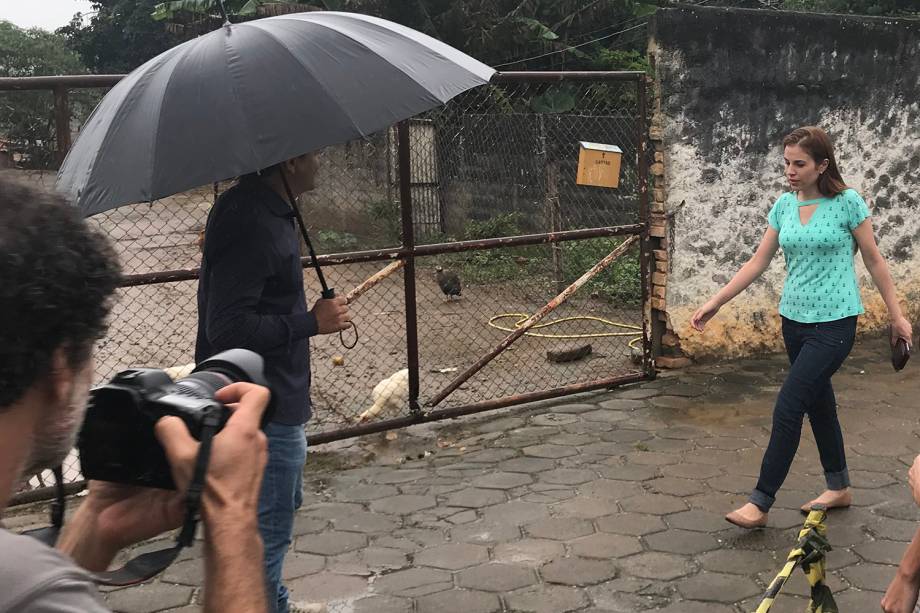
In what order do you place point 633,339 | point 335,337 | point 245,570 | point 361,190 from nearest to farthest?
point 245,570 < point 633,339 < point 335,337 < point 361,190

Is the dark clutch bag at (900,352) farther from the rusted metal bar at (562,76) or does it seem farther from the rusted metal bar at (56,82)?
the rusted metal bar at (56,82)

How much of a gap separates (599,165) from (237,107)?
4055 mm

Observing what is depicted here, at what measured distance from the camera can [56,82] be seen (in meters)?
4.35

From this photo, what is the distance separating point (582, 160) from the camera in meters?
6.36

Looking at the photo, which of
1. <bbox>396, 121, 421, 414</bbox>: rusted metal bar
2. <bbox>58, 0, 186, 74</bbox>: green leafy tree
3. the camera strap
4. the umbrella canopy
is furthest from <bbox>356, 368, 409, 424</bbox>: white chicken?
<bbox>58, 0, 186, 74</bbox>: green leafy tree

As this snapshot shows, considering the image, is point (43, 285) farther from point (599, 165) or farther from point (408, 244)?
point (599, 165)

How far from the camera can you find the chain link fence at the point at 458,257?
5.72 m

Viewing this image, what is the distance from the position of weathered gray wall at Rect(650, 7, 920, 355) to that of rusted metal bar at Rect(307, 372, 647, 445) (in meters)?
0.69

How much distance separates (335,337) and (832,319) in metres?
5.31

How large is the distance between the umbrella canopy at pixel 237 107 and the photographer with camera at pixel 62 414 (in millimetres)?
1317

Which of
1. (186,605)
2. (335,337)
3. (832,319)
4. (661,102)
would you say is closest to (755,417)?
(832,319)

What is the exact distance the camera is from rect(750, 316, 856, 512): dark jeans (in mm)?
3971

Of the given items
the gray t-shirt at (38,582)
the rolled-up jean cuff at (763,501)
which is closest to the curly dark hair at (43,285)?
the gray t-shirt at (38,582)

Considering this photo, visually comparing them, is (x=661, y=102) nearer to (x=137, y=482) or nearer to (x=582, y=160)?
(x=582, y=160)
